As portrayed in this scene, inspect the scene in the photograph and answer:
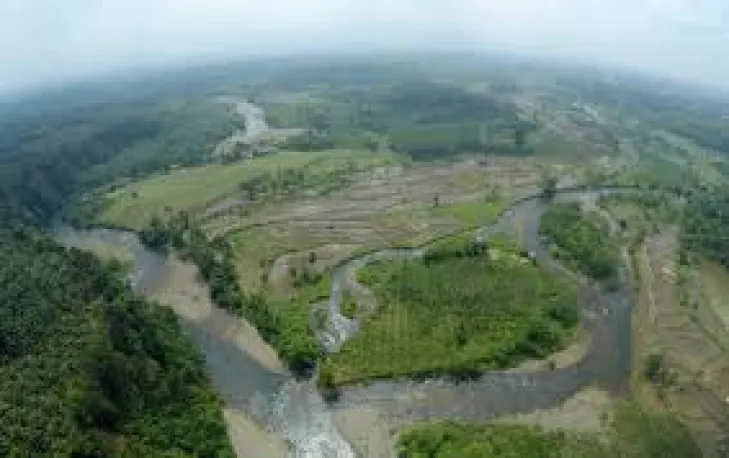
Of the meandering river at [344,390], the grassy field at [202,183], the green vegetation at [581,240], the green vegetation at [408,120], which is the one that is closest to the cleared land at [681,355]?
the meandering river at [344,390]

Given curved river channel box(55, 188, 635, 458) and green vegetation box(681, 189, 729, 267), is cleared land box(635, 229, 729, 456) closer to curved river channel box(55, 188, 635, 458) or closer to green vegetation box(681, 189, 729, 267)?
curved river channel box(55, 188, 635, 458)

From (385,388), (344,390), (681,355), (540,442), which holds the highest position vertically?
(344,390)

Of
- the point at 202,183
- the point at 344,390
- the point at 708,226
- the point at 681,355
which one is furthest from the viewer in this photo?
the point at 202,183

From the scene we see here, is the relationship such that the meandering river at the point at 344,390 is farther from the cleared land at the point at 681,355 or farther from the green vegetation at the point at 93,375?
the green vegetation at the point at 93,375

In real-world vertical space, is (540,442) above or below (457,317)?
below

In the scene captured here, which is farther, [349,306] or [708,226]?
[708,226]

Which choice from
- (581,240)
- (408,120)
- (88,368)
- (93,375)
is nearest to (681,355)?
(581,240)

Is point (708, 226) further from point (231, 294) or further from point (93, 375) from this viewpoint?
point (93, 375)

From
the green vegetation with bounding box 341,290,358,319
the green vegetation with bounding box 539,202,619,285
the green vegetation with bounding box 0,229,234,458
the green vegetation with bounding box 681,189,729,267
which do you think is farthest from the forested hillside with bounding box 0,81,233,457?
the green vegetation with bounding box 681,189,729,267
